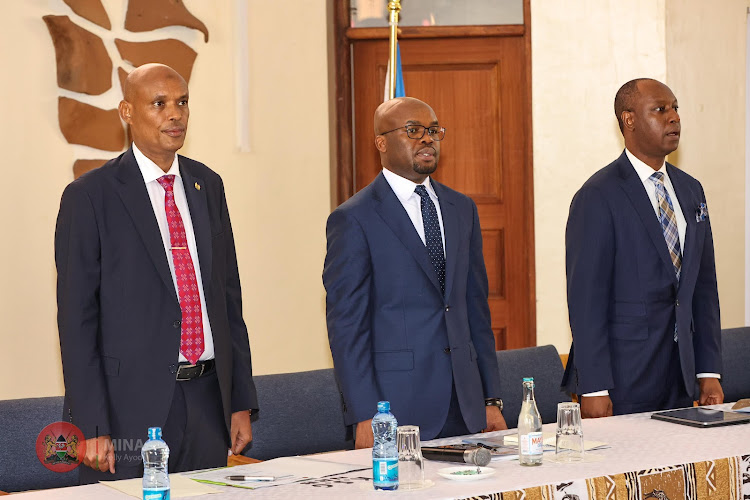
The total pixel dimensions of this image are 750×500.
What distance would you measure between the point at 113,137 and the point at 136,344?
2.40 meters

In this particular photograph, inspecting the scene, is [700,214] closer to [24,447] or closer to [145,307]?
[145,307]

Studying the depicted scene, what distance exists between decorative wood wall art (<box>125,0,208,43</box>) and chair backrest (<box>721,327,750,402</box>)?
→ 10.4ft

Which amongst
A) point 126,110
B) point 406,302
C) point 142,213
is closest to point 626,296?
point 406,302

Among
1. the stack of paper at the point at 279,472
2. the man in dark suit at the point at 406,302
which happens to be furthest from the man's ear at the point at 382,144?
the stack of paper at the point at 279,472

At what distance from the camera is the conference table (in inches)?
85.7

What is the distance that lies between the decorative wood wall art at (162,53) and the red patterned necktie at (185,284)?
→ 2.28 meters

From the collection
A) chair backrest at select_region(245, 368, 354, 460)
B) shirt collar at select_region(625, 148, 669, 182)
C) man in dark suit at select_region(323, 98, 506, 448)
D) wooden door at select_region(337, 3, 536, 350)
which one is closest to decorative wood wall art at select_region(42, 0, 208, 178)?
wooden door at select_region(337, 3, 536, 350)

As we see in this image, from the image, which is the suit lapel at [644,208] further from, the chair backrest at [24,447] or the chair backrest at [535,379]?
the chair backrest at [24,447]

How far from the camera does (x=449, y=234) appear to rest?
3.16 m

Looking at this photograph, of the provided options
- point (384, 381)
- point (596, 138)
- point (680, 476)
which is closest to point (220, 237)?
point (384, 381)

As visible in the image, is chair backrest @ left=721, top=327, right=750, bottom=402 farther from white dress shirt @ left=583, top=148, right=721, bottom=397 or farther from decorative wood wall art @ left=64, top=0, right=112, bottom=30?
decorative wood wall art @ left=64, top=0, right=112, bottom=30

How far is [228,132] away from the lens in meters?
5.29

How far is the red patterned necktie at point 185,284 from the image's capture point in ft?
9.21

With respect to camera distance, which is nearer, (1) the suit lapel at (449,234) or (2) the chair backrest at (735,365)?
(1) the suit lapel at (449,234)
